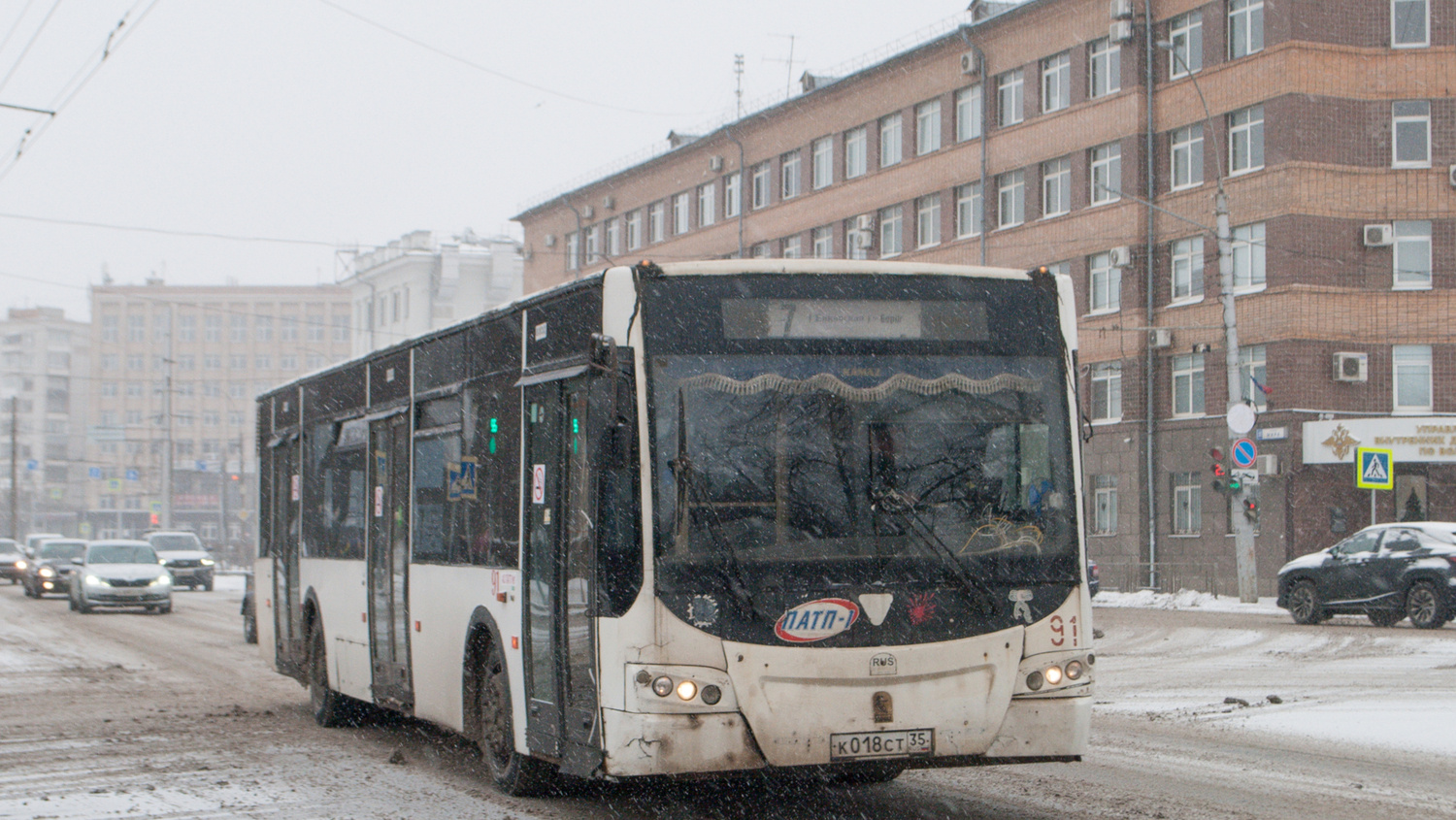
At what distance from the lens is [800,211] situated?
55.2 metres

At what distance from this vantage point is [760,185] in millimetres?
57875

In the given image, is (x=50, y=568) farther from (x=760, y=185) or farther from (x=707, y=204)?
(x=707, y=204)

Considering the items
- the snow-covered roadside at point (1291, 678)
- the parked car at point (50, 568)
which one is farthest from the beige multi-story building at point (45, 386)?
the snow-covered roadside at point (1291, 678)

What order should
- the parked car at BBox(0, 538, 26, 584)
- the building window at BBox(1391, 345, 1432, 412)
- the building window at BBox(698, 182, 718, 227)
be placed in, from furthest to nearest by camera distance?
1. the building window at BBox(698, 182, 718, 227)
2. the parked car at BBox(0, 538, 26, 584)
3. the building window at BBox(1391, 345, 1432, 412)

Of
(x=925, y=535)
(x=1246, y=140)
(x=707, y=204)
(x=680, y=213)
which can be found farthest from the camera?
(x=680, y=213)

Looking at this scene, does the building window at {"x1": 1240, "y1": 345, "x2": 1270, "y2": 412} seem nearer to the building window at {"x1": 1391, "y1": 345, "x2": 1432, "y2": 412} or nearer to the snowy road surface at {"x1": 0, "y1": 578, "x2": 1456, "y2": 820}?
the building window at {"x1": 1391, "y1": 345, "x2": 1432, "y2": 412}

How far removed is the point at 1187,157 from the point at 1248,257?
3.25 meters

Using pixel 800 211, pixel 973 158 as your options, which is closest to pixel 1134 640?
pixel 973 158

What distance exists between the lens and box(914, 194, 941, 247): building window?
162 feet

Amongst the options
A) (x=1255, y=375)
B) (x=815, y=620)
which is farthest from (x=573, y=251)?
(x=815, y=620)

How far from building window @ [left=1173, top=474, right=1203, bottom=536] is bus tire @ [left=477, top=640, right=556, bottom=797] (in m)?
33.8

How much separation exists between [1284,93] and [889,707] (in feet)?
112

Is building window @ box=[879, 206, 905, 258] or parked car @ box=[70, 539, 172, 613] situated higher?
building window @ box=[879, 206, 905, 258]

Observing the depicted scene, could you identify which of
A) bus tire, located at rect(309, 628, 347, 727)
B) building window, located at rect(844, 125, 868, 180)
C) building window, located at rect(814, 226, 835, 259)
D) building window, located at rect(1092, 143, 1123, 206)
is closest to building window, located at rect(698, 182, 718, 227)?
building window, located at rect(814, 226, 835, 259)
